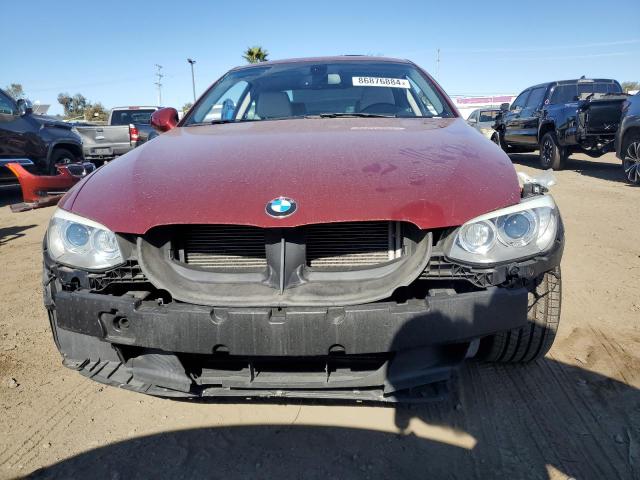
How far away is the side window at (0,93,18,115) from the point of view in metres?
7.43

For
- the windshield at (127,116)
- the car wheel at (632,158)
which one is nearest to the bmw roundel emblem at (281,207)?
the car wheel at (632,158)

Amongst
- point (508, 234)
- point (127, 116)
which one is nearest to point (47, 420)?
point (508, 234)

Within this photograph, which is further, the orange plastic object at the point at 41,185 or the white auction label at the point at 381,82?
the orange plastic object at the point at 41,185

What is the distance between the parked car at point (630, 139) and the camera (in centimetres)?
775

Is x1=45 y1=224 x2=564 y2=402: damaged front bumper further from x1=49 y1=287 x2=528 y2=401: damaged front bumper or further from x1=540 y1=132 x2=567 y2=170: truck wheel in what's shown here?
x1=540 y1=132 x2=567 y2=170: truck wheel

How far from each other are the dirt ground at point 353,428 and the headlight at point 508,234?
0.79m

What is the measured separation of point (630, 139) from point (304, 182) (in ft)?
26.7

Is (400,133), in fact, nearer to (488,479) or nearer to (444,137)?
(444,137)

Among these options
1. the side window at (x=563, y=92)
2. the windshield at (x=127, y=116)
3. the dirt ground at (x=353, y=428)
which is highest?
the side window at (x=563, y=92)

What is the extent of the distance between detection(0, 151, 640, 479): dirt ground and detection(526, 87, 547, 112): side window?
9.53m

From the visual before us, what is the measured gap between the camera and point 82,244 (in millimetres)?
1926

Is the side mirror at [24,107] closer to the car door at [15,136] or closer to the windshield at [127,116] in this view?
the car door at [15,136]

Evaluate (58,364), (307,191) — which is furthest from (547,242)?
(58,364)

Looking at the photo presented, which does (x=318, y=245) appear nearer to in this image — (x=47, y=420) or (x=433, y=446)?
(x=433, y=446)
